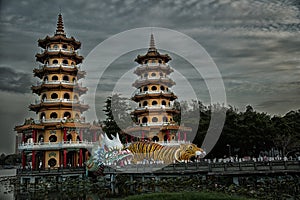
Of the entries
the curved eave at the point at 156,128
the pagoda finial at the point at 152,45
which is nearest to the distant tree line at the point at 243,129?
the curved eave at the point at 156,128

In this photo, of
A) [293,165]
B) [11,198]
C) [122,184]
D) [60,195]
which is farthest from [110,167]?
[293,165]

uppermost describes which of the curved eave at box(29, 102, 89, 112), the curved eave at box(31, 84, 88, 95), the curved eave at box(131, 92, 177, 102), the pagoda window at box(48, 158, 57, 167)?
the curved eave at box(31, 84, 88, 95)

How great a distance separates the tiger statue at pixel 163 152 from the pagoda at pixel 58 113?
6.02 metres

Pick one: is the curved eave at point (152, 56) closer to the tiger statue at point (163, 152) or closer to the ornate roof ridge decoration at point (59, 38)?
the ornate roof ridge decoration at point (59, 38)

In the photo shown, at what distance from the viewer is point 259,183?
18406 millimetres

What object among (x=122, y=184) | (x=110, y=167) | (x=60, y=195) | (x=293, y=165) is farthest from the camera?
(x=110, y=167)

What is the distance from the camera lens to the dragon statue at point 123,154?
26616 mm

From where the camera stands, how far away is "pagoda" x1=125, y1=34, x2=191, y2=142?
113ft

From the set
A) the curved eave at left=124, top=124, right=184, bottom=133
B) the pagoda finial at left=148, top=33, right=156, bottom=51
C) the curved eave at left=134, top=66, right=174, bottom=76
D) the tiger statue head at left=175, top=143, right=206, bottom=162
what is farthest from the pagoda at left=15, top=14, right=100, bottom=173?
the tiger statue head at left=175, top=143, right=206, bottom=162

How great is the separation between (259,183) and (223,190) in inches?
82.8

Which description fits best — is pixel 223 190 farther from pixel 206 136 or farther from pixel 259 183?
pixel 206 136

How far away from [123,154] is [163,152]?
3.51 metres

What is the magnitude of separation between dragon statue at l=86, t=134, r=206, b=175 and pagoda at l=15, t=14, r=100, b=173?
424 cm

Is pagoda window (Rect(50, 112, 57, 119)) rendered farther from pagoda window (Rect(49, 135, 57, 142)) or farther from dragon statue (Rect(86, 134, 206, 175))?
dragon statue (Rect(86, 134, 206, 175))
